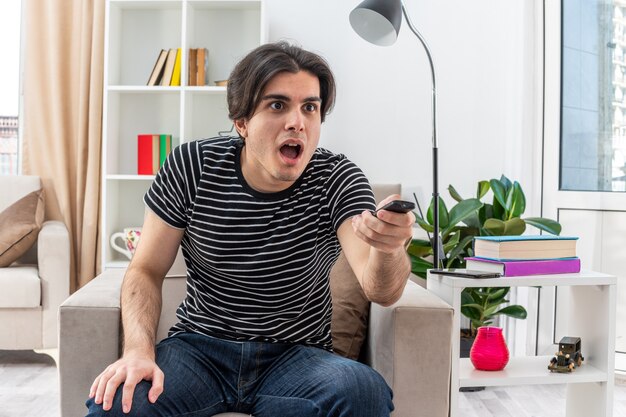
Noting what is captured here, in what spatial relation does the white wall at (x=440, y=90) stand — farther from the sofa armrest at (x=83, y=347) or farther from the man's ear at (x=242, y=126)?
the sofa armrest at (x=83, y=347)

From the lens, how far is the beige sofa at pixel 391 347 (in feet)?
5.05

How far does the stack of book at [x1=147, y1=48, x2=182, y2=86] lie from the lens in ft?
11.3

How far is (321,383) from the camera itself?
132 cm

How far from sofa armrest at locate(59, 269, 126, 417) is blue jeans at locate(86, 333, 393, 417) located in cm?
13

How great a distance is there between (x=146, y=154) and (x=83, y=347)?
201cm

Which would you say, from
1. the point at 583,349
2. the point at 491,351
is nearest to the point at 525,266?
the point at 491,351

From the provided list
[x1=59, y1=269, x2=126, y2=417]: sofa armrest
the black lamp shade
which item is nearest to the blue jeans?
[x1=59, y1=269, x2=126, y2=417]: sofa armrest

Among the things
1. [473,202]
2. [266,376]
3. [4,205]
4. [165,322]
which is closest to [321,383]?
[266,376]

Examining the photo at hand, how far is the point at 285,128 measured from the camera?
4.91 ft

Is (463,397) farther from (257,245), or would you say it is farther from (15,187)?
(15,187)

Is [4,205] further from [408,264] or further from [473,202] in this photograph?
[408,264]

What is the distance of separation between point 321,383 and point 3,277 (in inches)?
78.2

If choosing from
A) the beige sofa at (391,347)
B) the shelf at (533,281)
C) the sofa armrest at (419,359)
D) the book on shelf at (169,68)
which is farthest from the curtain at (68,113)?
the sofa armrest at (419,359)

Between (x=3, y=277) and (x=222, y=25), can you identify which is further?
(x=222, y=25)
